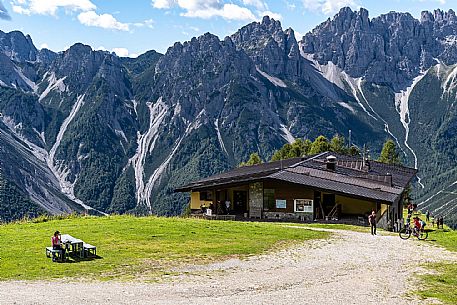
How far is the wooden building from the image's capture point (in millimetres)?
51344

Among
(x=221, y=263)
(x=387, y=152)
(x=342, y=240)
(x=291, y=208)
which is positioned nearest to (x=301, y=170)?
(x=291, y=208)

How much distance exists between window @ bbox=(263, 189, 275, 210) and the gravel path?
1011 inches

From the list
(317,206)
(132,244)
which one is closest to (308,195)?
(317,206)

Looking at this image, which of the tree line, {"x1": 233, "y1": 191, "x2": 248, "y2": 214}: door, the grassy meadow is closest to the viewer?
the grassy meadow

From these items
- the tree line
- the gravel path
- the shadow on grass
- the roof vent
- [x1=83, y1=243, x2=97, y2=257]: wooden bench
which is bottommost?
the gravel path

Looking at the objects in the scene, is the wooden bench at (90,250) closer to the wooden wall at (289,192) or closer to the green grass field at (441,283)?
the green grass field at (441,283)

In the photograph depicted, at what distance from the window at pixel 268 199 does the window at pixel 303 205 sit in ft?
7.92

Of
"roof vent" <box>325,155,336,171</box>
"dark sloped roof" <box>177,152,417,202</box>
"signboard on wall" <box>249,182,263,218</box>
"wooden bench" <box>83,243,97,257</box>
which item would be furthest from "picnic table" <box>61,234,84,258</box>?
"roof vent" <box>325,155,336,171</box>

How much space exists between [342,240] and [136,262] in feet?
46.8

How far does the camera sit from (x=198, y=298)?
61.4 ft

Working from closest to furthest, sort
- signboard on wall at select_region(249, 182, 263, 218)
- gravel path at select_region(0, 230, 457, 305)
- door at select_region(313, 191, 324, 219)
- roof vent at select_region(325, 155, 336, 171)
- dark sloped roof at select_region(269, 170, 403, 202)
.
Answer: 1. gravel path at select_region(0, 230, 457, 305)
2. dark sloped roof at select_region(269, 170, 403, 202)
3. door at select_region(313, 191, 324, 219)
4. signboard on wall at select_region(249, 182, 263, 218)
5. roof vent at select_region(325, 155, 336, 171)

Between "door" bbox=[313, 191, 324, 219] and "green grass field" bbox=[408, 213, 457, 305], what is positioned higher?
"door" bbox=[313, 191, 324, 219]

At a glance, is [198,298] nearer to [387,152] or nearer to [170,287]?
[170,287]

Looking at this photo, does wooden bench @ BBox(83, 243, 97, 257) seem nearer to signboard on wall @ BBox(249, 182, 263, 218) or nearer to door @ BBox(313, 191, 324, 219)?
signboard on wall @ BBox(249, 182, 263, 218)
